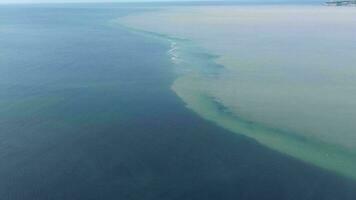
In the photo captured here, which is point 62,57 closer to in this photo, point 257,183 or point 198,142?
point 198,142

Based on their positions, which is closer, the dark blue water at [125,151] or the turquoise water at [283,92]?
the dark blue water at [125,151]

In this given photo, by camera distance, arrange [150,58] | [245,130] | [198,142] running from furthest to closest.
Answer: [150,58] < [245,130] < [198,142]

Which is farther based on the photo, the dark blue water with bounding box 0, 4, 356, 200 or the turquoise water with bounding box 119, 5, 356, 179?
the turquoise water with bounding box 119, 5, 356, 179

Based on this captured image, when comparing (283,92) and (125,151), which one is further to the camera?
(283,92)

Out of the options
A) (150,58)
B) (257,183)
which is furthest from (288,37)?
(257,183)

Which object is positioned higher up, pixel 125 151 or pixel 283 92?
pixel 283 92

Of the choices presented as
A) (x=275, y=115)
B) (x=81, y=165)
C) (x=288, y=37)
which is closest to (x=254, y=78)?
(x=275, y=115)

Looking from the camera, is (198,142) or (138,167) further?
(198,142)

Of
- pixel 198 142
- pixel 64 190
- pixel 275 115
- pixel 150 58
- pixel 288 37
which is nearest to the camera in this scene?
pixel 64 190
